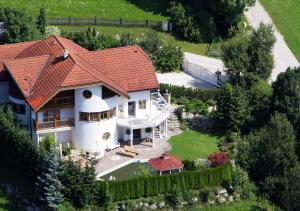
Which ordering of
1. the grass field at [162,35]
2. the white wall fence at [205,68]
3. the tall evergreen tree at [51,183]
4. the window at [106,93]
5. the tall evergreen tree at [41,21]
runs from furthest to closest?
1. the grass field at [162,35]
2. the tall evergreen tree at [41,21]
3. the white wall fence at [205,68]
4. the window at [106,93]
5. the tall evergreen tree at [51,183]

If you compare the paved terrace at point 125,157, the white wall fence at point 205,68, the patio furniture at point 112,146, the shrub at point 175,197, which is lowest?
the shrub at point 175,197

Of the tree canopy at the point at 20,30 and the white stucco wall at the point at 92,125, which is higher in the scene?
the tree canopy at the point at 20,30

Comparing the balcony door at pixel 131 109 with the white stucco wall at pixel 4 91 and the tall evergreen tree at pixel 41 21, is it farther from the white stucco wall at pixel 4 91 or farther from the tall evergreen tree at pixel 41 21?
the tall evergreen tree at pixel 41 21

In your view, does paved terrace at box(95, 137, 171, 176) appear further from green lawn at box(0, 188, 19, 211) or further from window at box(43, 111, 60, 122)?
green lawn at box(0, 188, 19, 211)

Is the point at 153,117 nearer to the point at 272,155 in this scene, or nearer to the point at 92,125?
the point at 92,125

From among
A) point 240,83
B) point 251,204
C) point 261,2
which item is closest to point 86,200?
point 251,204

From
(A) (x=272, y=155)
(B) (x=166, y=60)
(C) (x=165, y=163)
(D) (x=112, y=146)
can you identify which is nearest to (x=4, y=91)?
(D) (x=112, y=146)

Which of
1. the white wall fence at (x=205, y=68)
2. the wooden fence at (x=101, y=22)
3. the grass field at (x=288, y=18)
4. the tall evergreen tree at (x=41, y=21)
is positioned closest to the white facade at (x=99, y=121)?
the white wall fence at (x=205, y=68)

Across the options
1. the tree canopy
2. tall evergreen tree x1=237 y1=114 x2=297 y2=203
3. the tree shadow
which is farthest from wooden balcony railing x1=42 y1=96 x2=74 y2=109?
the tree shadow
